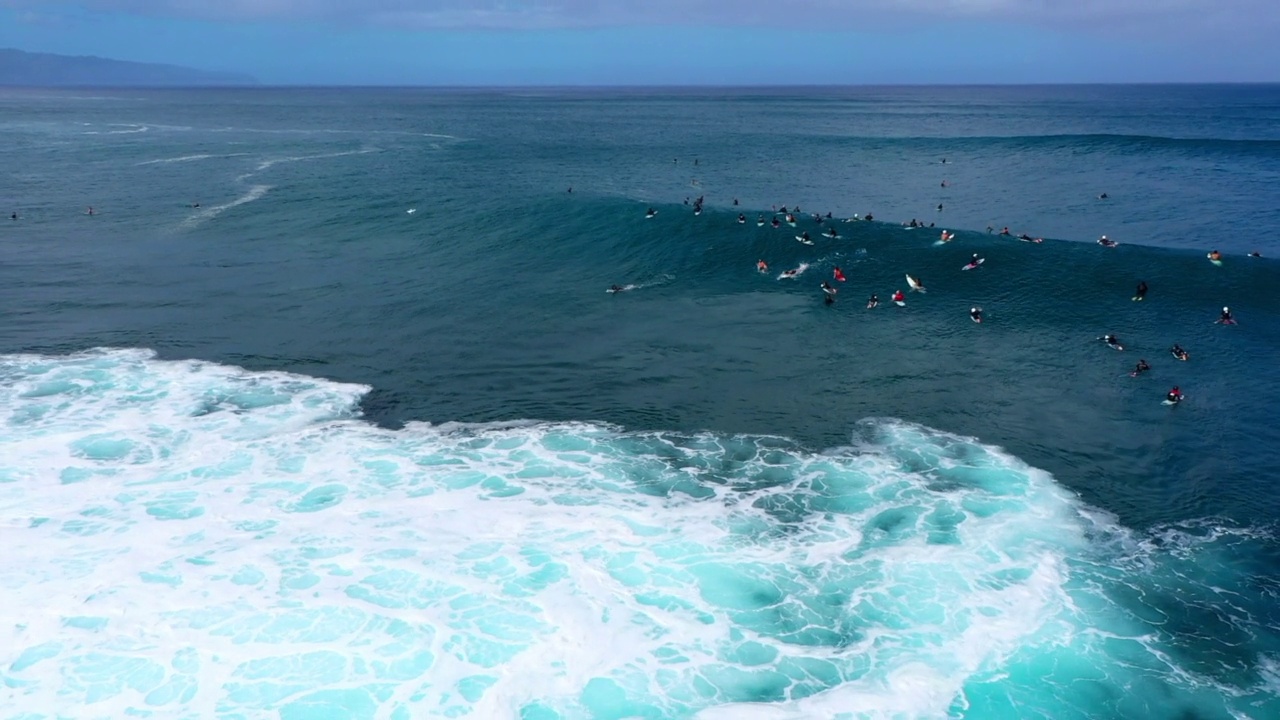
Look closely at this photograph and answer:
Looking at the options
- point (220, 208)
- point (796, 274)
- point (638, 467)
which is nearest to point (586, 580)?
point (638, 467)

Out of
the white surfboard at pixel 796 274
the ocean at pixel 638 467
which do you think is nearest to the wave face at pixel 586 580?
the ocean at pixel 638 467

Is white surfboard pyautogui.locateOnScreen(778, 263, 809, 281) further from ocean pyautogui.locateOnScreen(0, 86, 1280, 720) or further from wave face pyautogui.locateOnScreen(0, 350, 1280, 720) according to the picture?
wave face pyautogui.locateOnScreen(0, 350, 1280, 720)

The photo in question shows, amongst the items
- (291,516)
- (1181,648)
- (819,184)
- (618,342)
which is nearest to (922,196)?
(819,184)

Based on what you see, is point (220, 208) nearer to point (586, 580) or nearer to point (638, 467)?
point (638, 467)

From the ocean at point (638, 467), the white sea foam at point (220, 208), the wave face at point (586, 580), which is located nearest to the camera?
the wave face at point (586, 580)

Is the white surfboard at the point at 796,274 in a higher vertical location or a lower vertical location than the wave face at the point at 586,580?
higher

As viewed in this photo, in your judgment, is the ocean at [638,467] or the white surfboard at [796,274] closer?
the ocean at [638,467]

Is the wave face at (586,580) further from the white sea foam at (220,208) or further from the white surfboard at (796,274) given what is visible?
the white sea foam at (220,208)
